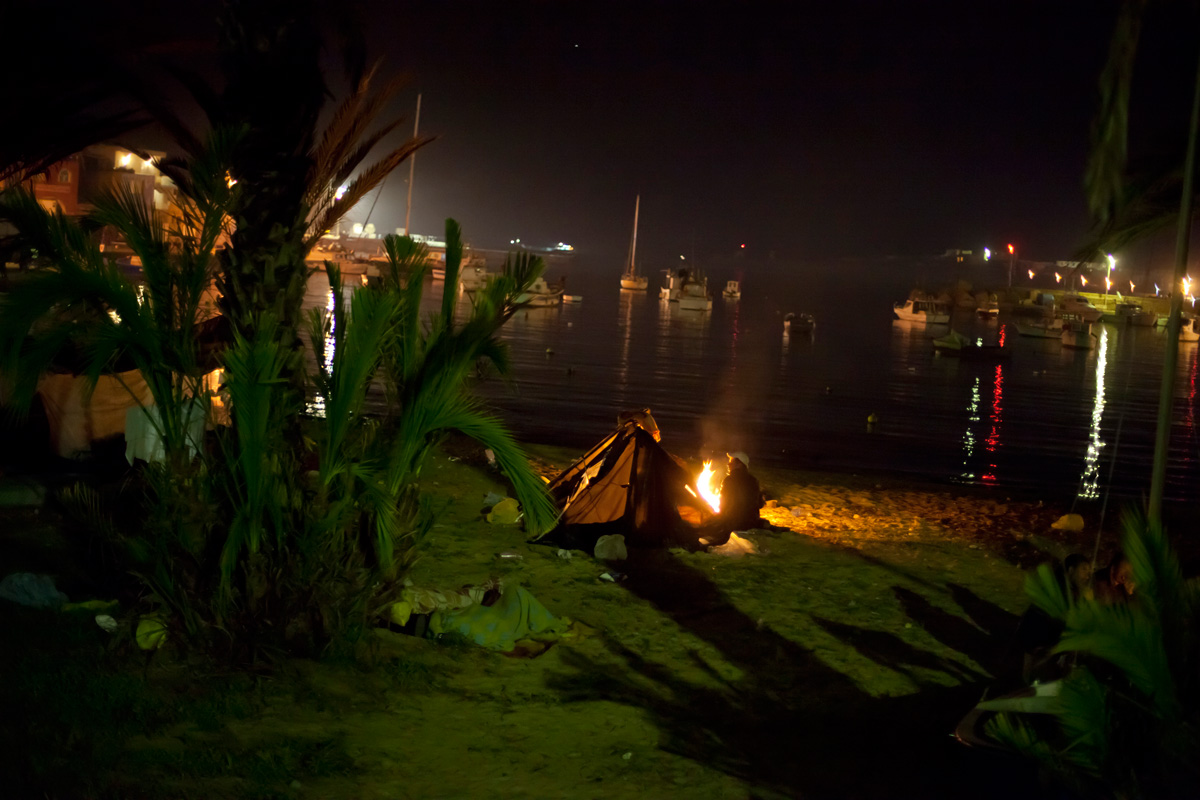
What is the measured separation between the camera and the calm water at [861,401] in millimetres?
21328

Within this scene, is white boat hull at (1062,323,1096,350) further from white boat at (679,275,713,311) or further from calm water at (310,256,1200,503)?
white boat at (679,275,713,311)

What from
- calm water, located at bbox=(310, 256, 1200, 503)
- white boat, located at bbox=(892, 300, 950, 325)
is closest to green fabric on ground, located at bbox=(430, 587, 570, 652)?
calm water, located at bbox=(310, 256, 1200, 503)

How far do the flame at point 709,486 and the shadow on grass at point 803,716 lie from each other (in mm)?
2899

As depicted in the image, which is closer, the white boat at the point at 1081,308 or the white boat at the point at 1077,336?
the white boat at the point at 1077,336

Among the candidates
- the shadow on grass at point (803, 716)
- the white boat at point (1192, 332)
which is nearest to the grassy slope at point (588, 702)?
the shadow on grass at point (803, 716)

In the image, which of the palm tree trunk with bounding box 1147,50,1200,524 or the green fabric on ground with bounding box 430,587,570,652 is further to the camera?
the green fabric on ground with bounding box 430,587,570,652

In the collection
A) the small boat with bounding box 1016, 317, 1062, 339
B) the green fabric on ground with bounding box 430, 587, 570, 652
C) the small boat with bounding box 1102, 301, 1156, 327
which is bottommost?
the green fabric on ground with bounding box 430, 587, 570, 652

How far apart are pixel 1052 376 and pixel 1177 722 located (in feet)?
152

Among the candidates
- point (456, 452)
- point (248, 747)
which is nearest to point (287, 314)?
point (248, 747)

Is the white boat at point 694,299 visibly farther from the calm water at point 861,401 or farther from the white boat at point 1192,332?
the white boat at point 1192,332

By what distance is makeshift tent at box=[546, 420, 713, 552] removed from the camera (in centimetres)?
1017

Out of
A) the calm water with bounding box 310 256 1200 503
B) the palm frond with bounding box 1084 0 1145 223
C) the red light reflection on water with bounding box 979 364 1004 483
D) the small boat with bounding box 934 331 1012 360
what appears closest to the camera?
the palm frond with bounding box 1084 0 1145 223

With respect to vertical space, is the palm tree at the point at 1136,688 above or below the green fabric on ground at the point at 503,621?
above

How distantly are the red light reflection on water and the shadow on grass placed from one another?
43.8 ft
